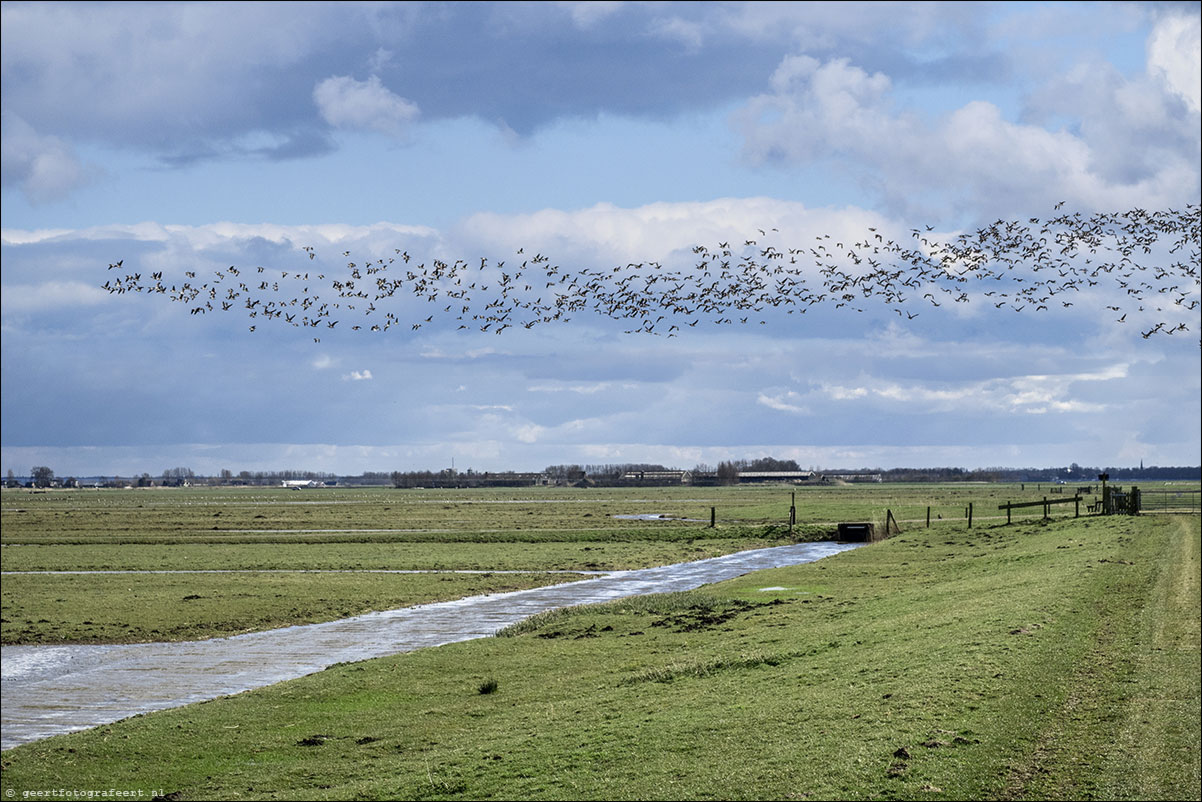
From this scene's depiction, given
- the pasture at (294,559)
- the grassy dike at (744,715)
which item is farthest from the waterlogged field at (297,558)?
the grassy dike at (744,715)

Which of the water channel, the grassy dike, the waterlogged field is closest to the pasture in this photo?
the waterlogged field

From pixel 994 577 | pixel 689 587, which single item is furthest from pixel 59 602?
pixel 994 577

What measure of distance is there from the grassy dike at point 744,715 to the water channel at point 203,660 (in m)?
3.34

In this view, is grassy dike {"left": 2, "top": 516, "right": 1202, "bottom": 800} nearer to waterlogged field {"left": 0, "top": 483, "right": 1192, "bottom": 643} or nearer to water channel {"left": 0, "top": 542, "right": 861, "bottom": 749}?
water channel {"left": 0, "top": 542, "right": 861, "bottom": 749}

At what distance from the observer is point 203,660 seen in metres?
40.1

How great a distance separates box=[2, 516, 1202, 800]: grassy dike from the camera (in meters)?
18.5

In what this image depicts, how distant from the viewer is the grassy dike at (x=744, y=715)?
18.5m

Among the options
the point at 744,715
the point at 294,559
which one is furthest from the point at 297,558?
the point at 744,715

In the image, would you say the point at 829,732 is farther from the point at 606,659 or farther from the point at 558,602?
the point at 558,602

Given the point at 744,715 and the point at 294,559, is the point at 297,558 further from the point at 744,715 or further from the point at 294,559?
the point at 744,715

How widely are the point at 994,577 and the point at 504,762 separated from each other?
3220 centimetres

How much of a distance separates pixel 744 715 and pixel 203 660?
82.6 feet

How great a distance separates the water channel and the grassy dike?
3343 mm

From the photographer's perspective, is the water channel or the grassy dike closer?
the grassy dike
